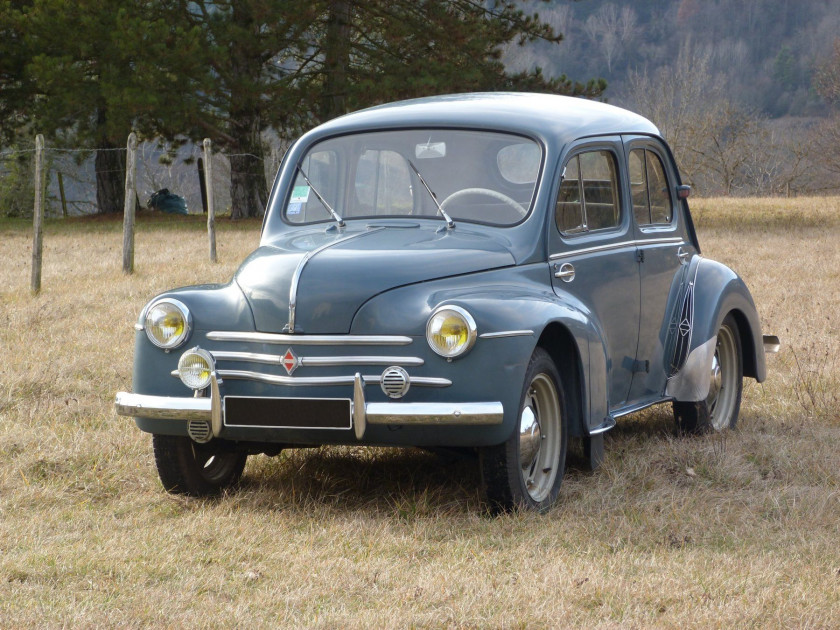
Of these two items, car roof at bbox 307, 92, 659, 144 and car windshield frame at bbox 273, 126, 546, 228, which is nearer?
car windshield frame at bbox 273, 126, 546, 228

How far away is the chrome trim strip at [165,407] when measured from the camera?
14.9 ft

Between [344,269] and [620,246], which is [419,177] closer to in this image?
[344,269]

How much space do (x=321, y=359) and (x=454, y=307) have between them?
57 centimetres

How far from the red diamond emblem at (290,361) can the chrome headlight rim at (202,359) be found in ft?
1.06

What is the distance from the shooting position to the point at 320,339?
4.42 m

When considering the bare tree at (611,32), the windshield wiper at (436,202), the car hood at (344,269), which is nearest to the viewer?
the car hood at (344,269)

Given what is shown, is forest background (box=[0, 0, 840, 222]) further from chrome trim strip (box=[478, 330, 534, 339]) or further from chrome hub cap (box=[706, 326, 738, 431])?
chrome trim strip (box=[478, 330, 534, 339])

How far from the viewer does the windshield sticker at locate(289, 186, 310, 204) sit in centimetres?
566

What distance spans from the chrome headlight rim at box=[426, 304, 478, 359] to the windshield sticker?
1.57m

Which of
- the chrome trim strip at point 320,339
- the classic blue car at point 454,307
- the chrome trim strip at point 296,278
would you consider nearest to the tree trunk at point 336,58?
the classic blue car at point 454,307

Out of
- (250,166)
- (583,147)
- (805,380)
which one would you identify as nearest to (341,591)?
(583,147)

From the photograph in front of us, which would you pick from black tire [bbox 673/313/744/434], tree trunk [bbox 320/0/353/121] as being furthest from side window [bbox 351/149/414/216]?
tree trunk [bbox 320/0/353/121]

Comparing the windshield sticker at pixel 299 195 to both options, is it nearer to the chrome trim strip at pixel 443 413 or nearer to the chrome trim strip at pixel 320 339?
the chrome trim strip at pixel 320 339

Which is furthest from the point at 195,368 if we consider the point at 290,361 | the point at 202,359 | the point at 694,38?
the point at 694,38
